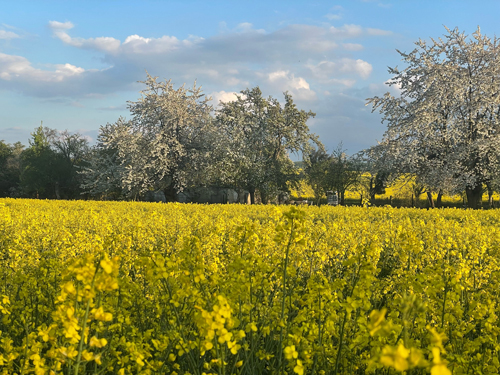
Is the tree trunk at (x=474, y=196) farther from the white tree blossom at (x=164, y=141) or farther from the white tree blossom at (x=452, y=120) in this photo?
the white tree blossom at (x=164, y=141)

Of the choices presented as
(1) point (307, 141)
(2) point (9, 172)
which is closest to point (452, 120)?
(1) point (307, 141)

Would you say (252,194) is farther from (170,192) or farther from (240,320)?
(240,320)

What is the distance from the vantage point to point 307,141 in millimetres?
32375

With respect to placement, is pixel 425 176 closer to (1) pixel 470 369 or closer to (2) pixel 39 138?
(1) pixel 470 369

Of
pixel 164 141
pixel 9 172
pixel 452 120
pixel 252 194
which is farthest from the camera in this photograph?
pixel 9 172

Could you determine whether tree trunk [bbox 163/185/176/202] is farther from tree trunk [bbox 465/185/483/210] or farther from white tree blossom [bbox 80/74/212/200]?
tree trunk [bbox 465/185/483/210]

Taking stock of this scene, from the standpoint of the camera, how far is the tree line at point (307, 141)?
2181 cm

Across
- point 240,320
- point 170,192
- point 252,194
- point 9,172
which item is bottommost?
point 240,320

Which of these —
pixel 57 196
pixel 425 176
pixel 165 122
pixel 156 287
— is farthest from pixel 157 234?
pixel 57 196

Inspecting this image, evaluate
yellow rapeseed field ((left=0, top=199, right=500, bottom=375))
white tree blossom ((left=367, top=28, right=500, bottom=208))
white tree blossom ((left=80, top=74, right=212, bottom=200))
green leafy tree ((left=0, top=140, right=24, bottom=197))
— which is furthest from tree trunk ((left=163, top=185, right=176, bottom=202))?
green leafy tree ((left=0, top=140, right=24, bottom=197))

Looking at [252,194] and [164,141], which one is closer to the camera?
[164,141]

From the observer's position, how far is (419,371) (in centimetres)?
271

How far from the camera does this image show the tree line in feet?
71.6

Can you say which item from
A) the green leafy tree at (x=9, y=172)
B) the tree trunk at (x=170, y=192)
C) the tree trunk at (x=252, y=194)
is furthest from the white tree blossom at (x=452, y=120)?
the green leafy tree at (x=9, y=172)
